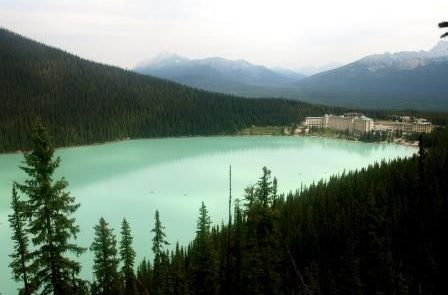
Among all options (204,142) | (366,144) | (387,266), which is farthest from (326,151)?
(387,266)

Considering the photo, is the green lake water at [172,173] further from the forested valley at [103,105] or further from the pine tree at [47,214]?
the pine tree at [47,214]

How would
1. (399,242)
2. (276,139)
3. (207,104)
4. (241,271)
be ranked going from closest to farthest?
1. (241,271)
2. (399,242)
3. (276,139)
4. (207,104)

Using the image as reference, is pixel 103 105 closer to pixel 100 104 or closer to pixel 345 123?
pixel 100 104

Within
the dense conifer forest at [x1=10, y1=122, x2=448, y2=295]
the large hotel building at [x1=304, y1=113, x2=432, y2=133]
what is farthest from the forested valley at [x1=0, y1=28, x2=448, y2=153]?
the dense conifer forest at [x1=10, y1=122, x2=448, y2=295]

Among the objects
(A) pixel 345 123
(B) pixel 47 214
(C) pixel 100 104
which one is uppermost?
(C) pixel 100 104

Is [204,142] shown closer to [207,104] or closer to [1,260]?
[207,104]

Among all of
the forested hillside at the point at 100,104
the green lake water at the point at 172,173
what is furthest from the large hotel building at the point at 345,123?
the green lake water at the point at 172,173

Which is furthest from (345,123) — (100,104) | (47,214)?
(47,214)
